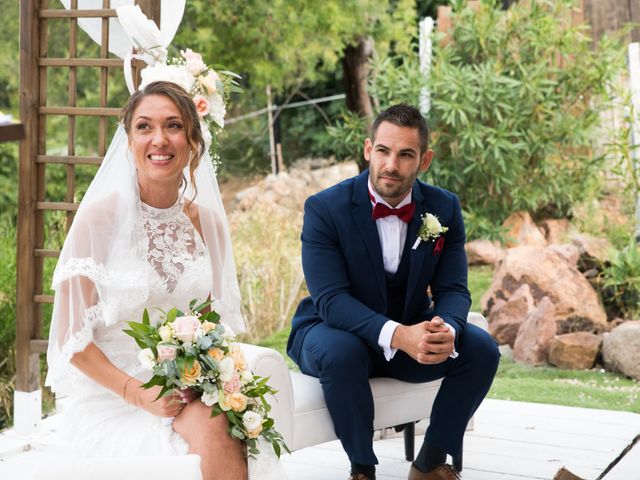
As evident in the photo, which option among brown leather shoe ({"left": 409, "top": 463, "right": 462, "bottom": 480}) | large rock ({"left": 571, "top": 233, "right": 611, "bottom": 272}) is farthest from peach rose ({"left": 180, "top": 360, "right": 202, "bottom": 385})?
large rock ({"left": 571, "top": 233, "right": 611, "bottom": 272})

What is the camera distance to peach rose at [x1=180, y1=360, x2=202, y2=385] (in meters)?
2.35

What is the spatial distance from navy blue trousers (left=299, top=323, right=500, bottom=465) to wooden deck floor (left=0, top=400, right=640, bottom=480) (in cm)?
41

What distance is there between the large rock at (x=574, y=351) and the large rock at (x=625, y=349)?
0.11m

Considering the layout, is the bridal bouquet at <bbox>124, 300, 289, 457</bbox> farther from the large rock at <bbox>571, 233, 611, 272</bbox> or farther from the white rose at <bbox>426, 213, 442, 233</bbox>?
the large rock at <bbox>571, 233, 611, 272</bbox>

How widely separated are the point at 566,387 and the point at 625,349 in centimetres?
49

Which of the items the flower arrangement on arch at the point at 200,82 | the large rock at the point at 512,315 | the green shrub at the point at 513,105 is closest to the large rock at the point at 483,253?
the green shrub at the point at 513,105

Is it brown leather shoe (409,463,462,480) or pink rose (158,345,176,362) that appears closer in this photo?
pink rose (158,345,176,362)

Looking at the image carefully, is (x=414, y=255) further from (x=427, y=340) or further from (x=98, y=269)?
(x=98, y=269)

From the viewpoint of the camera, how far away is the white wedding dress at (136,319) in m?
2.48

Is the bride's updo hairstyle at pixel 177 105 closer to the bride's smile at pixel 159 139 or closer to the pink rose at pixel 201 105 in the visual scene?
the bride's smile at pixel 159 139

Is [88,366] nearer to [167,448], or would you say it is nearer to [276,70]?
[167,448]

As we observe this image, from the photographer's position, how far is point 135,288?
8.57 ft

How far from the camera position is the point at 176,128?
273 cm

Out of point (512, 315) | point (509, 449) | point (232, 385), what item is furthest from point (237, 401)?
point (512, 315)
